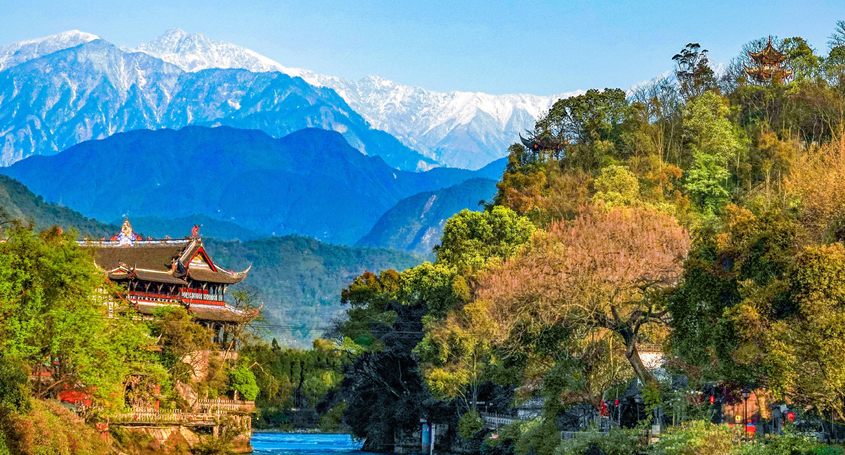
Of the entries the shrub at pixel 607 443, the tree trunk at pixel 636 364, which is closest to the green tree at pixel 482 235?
the tree trunk at pixel 636 364

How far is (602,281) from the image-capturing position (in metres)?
42.3

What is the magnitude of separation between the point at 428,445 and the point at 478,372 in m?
11.9

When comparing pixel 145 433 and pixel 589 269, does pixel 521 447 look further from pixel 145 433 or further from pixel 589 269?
pixel 145 433

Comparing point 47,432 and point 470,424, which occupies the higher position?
point 47,432

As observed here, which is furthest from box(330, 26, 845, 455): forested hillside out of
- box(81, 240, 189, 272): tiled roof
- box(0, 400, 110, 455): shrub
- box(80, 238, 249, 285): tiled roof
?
box(0, 400, 110, 455): shrub

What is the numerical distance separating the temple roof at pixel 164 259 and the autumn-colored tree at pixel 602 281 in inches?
1299

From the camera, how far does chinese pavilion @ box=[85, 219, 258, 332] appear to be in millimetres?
71500

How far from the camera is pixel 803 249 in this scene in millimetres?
32688

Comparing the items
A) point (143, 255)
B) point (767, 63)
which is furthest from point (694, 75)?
point (143, 255)

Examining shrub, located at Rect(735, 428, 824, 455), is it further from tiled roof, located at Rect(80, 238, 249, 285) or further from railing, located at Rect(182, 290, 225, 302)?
railing, located at Rect(182, 290, 225, 302)

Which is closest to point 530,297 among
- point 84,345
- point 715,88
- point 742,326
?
point 742,326

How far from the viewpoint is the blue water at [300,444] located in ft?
238

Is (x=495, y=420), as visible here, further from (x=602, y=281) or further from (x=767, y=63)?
(x=767, y=63)

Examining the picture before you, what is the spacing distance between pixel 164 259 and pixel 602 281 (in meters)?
42.1
